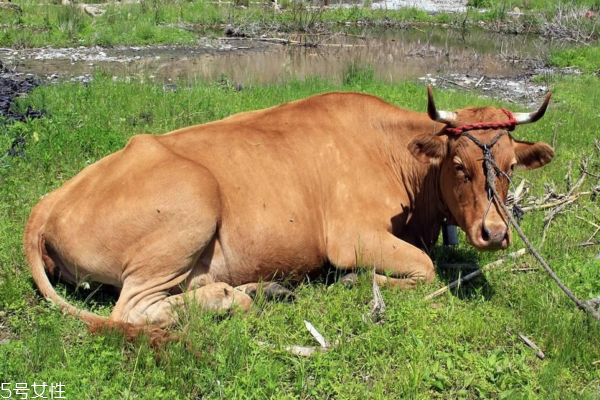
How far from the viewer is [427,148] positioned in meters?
6.23

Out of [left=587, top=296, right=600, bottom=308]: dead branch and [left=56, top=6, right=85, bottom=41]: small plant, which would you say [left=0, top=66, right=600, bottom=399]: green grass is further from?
[left=56, top=6, right=85, bottom=41]: small plant

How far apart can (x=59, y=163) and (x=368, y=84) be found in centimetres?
778

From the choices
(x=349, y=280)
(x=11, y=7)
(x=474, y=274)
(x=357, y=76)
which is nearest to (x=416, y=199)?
(x=474, y=274)

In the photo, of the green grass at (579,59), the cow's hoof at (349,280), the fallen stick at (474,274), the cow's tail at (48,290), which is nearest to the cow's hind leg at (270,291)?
the cow's hoof at (349,280)

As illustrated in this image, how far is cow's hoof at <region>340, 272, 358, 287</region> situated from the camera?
6113 mm

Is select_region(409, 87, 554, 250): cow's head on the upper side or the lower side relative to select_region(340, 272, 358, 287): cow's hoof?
upper

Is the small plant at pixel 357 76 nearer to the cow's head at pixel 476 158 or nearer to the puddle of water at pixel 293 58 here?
the puddle of water at pixel 293 58

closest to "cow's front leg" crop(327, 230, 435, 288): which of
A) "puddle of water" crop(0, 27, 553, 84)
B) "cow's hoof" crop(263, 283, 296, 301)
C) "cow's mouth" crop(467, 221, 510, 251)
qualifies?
Answer: "cow's hoof" crop(263, 283, 296, 301)

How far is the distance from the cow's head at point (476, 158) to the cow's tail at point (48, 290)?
2750 millimetres

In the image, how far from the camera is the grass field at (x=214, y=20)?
22.8 metres

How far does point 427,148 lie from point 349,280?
56.1 inches

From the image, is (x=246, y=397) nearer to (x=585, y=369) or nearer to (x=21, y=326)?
(x=21, y=326)

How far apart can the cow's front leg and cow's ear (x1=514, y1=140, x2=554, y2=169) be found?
1.29 m

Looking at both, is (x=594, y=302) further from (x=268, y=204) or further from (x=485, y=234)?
(x=268, y=204)
